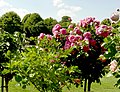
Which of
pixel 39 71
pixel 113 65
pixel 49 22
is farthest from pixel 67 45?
pixel 49 22

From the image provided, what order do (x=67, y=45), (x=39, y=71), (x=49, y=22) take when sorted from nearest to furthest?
(x=39, y=71)
(x=67, y=45)
(x=49, y=22)

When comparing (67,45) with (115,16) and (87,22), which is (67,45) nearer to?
(87,22)

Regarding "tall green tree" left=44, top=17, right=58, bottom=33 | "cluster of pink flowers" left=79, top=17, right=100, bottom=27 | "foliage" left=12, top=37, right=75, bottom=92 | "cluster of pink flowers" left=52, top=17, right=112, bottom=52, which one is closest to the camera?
"foliage" left=12, top=37, right=75, bottom=92

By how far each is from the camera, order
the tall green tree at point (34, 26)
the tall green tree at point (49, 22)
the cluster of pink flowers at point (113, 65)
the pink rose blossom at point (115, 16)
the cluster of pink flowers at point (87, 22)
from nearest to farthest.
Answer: the cluster of pink flowers at point (113, 65) < the pink rose blossom at point (115, 16) < the cluster of pink flowers at point (87, 22) < the tall green tree at point (34, 26) < the tall green tree at point (49, 22)

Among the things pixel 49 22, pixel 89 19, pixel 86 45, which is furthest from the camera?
pixel 49 22

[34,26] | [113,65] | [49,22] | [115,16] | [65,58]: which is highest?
[49,22]

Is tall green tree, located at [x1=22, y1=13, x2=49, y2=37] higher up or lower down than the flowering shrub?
higher up

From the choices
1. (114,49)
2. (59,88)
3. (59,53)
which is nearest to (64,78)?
(59,88)

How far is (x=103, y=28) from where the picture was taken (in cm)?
604

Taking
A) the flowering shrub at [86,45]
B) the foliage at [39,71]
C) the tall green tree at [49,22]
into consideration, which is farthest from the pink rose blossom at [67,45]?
the tall green tree at [49,22]

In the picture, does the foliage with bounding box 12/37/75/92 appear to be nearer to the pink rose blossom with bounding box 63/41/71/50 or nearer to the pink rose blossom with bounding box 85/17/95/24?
the pink rose blossom with bounding box 63/41/71/50

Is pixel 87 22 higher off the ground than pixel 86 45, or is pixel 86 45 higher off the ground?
pixel 87 22

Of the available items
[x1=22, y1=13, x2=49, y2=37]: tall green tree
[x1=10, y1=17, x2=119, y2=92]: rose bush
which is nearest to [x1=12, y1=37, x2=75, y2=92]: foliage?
[x1=10, y1=17, x2=119, y2=92]: rose bush

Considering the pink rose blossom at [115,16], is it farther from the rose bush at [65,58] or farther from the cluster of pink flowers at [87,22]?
the cluster of pink flowers at [87,22]
